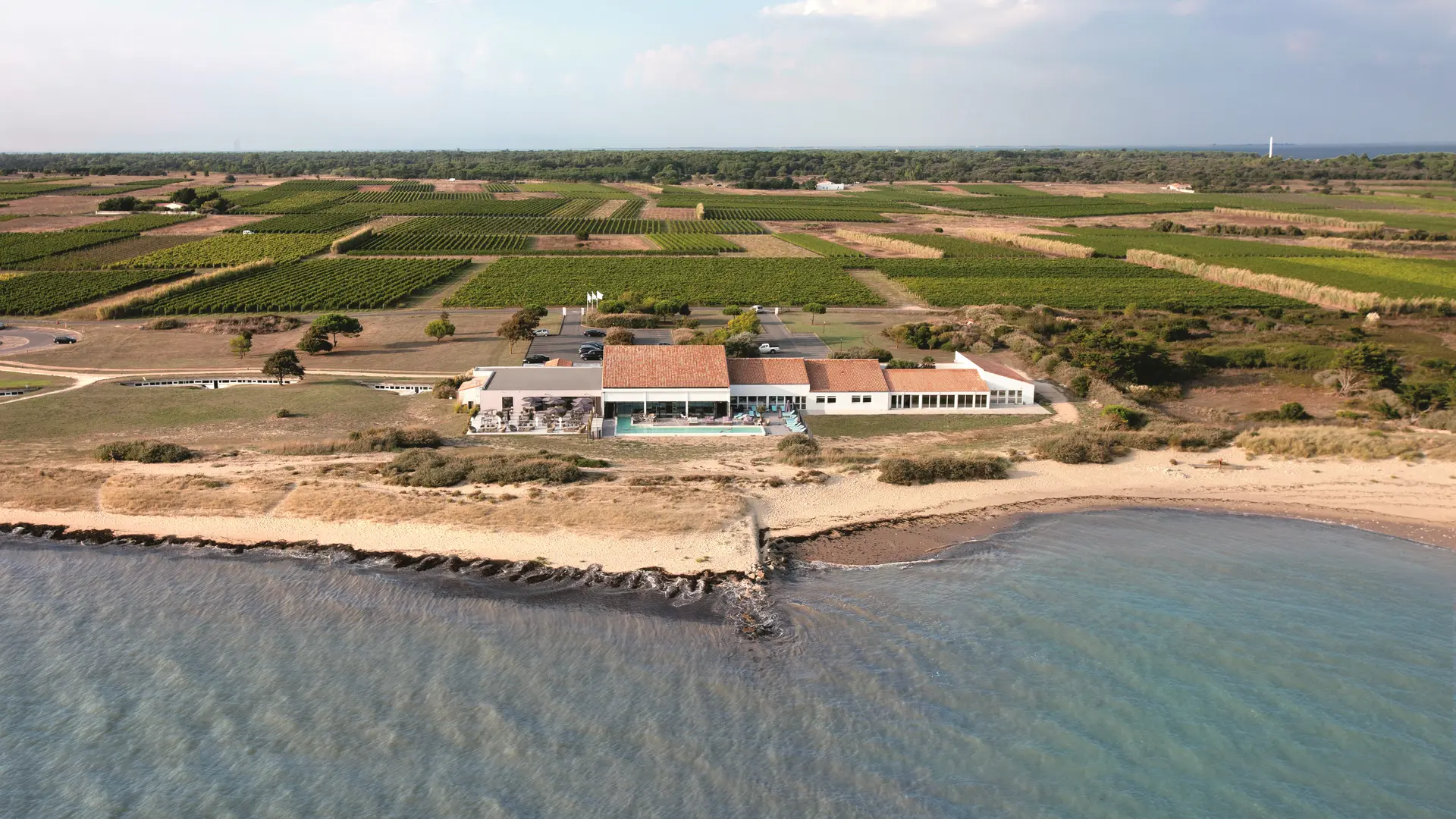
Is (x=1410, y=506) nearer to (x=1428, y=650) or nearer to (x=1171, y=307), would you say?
(x=1428, y=650)

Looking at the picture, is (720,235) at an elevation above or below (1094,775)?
above

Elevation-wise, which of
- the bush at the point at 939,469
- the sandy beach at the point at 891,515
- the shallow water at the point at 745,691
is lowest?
the shallow water at the point at 745,691

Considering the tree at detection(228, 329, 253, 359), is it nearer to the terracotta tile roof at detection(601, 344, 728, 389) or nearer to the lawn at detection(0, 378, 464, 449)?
the lawn at detection(0, 378, 464, 449)

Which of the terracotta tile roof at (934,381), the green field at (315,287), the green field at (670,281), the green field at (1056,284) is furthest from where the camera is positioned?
the green field at (670,281)

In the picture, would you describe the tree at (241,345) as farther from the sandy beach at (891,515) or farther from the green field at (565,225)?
the green field at (565,225)

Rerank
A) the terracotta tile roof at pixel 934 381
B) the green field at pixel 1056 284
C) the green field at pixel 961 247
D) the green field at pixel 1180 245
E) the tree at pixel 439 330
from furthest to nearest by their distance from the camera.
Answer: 1. the green field at pixel 961 247
2. the green field at pixel 1180 245
3. the green field at pixel 1056 284
4. the tree at pixel 439 330
5. the terracotta tile roof at pixel 934 381

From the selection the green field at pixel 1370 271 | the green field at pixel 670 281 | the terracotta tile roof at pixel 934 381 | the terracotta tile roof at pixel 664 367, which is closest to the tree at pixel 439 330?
the green field at pixel 670 281

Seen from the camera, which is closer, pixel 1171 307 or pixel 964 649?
pixel 964 649

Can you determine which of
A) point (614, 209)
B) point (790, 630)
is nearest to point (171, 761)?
point (790, 630)

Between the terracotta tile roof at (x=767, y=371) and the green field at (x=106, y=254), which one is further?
the green field at (x=106, y=254)
